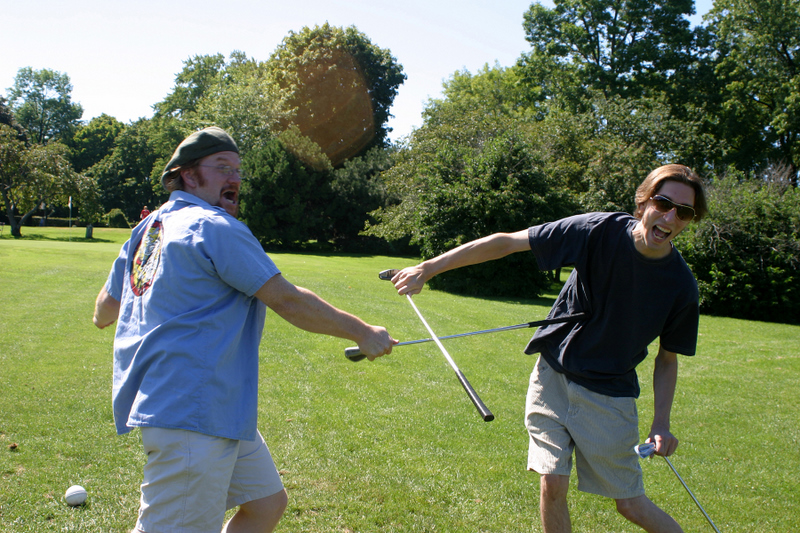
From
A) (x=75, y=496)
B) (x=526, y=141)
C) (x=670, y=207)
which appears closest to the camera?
(x=670, y=207)

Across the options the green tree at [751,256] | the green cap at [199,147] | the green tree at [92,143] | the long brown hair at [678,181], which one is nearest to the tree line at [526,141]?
the green tree at [751,256]

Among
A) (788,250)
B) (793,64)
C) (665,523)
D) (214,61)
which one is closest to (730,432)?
(665,523)

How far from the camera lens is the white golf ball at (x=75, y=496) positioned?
3789 millimetres

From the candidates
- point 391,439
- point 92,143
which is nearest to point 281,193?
point 391,439

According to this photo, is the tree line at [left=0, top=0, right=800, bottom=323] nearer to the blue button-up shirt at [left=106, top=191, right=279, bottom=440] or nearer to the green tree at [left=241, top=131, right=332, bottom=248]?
the green tree at [left=241, top=131, right=332, bottom=248]

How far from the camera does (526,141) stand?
21.5 meters

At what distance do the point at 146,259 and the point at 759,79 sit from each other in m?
38.9

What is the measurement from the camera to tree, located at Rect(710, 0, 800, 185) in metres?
31.7

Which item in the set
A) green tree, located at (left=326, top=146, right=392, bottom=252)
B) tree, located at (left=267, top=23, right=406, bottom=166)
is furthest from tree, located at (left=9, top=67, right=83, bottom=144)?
green tree, located at (left=326, top=146, right=392, bottom=252)

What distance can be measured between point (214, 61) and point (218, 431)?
63.2 m

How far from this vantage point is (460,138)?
24.9 metres

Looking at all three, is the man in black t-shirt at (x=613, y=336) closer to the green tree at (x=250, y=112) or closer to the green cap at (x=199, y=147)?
the green cap at (x=199, y=147)

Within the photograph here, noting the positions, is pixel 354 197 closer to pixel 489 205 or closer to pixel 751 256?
pixel 489 205

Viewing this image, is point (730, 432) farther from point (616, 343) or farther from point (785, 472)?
point (616, 343)
